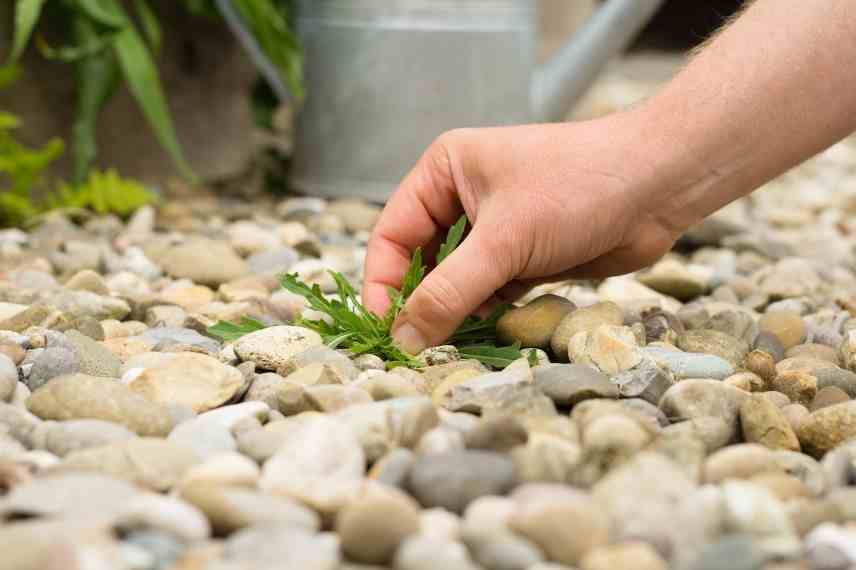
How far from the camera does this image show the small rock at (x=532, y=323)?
1151mm

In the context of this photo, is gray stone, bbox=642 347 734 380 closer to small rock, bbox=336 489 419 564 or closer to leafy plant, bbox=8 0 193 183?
small rock, bbox=336 489 419 564

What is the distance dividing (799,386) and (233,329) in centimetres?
57

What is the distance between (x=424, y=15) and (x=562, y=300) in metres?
1.00

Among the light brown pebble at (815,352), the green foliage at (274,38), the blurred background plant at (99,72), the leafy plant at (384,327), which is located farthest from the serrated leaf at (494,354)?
the green foliage at (274,38)

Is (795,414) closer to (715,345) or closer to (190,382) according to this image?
(715,345)

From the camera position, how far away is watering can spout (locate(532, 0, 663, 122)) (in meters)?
2.05

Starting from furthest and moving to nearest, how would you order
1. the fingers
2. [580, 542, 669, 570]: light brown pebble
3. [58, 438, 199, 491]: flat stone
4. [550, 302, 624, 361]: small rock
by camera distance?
the fingers, [550, 302, 624, 361]: small rock, [58, 438, 199, 491]: flat stone, [580, 542, 669, 570]: light brown pebble

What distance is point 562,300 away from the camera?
1197 millimetres

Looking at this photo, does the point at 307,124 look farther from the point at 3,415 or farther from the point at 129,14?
the point at 3,415

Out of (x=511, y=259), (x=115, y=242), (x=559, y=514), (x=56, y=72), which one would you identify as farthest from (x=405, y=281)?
(x=56, y=72)

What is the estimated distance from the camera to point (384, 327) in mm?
1131

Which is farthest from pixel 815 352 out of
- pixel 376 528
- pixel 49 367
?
pixel 49 367

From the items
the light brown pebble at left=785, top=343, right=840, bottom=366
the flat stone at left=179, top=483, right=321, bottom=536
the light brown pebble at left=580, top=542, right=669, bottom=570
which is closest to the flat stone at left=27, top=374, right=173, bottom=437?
the flat stone at left=179, top=483, right=321, bottom=536

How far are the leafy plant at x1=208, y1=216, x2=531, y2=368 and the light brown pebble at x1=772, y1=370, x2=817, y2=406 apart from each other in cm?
26
